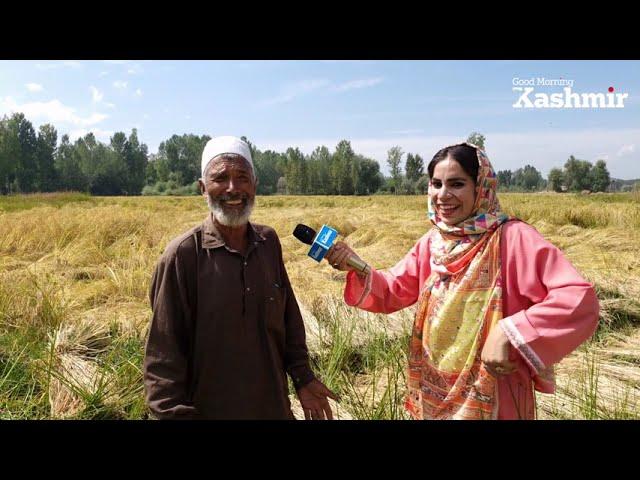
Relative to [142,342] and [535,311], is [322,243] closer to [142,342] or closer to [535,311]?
[535,311]

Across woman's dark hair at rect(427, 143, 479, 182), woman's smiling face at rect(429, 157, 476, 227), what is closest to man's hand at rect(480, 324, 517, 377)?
woman's smiling face at rect(429, 157, 476, 227)

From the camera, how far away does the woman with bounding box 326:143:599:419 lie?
1.30 m

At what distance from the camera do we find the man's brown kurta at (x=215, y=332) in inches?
58.1

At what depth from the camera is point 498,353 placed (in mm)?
Result: 1347

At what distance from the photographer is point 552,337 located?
1.29 m

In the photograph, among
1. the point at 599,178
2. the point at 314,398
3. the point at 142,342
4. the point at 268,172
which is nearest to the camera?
the point at 314,398

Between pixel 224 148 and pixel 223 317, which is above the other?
pixel 224 148

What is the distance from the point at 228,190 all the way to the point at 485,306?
1029 mm

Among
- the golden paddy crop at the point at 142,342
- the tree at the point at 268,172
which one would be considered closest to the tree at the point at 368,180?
the tree at the point at 268,172

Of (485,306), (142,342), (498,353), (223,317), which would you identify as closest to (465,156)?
(485,306)

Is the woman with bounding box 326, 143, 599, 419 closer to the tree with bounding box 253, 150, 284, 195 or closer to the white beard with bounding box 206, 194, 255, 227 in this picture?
the white beard with bounding box 206, 194, 255, 227

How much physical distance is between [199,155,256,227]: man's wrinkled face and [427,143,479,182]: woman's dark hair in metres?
0.74

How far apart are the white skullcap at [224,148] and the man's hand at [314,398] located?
37.2 inches
